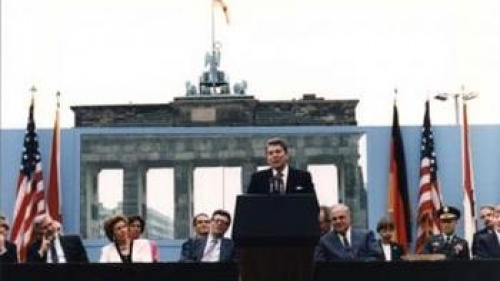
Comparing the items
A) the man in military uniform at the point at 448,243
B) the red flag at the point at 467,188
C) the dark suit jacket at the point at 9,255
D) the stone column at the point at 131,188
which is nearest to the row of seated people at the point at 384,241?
the man in military uniform at the point at 448,243

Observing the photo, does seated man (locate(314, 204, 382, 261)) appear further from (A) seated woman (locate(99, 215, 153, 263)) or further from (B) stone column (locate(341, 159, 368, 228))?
(B) stone column (locate(341, 159, 368, 228))

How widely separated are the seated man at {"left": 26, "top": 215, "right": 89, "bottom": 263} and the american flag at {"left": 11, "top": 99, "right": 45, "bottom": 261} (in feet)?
14.5

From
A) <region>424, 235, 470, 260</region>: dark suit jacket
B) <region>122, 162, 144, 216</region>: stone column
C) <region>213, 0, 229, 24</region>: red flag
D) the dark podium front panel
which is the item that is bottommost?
<region>424, 235, 470, 260</region>: dark suit jacket

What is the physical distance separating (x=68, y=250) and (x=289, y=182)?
1459mm

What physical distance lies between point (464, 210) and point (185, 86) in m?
6.31

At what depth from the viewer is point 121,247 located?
5.18 metres

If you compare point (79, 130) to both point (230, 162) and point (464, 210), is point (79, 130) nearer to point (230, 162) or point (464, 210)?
point (230, 162)

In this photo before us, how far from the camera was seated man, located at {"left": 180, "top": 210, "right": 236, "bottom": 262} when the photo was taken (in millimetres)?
5680

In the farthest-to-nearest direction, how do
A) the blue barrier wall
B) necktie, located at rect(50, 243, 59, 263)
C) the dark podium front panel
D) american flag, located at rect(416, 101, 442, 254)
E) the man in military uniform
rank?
the blue barrier wall < american flag, located at rect(416, 101, 442, 254) < the man in military uniform < necktie, located at rect(50, 243, 59, 263) < the dark podium front panel

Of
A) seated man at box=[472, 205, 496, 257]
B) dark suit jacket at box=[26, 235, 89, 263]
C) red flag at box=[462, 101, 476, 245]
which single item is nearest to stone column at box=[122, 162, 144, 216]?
red flag at box=[462, 101, 476, 245]

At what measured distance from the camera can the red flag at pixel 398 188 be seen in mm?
10407

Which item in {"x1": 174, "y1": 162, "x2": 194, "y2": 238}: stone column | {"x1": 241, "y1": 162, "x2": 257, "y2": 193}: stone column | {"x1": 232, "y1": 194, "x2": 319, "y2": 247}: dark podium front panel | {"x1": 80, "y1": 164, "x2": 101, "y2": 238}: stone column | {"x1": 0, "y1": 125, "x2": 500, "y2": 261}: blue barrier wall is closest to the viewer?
{"x1": 232, "y1": 194, "x2": 319, "y2": 247}: dark podium front panel

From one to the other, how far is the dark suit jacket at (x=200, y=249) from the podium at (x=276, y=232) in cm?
238

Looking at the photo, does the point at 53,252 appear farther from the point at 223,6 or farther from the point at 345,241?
the point at 223,6
